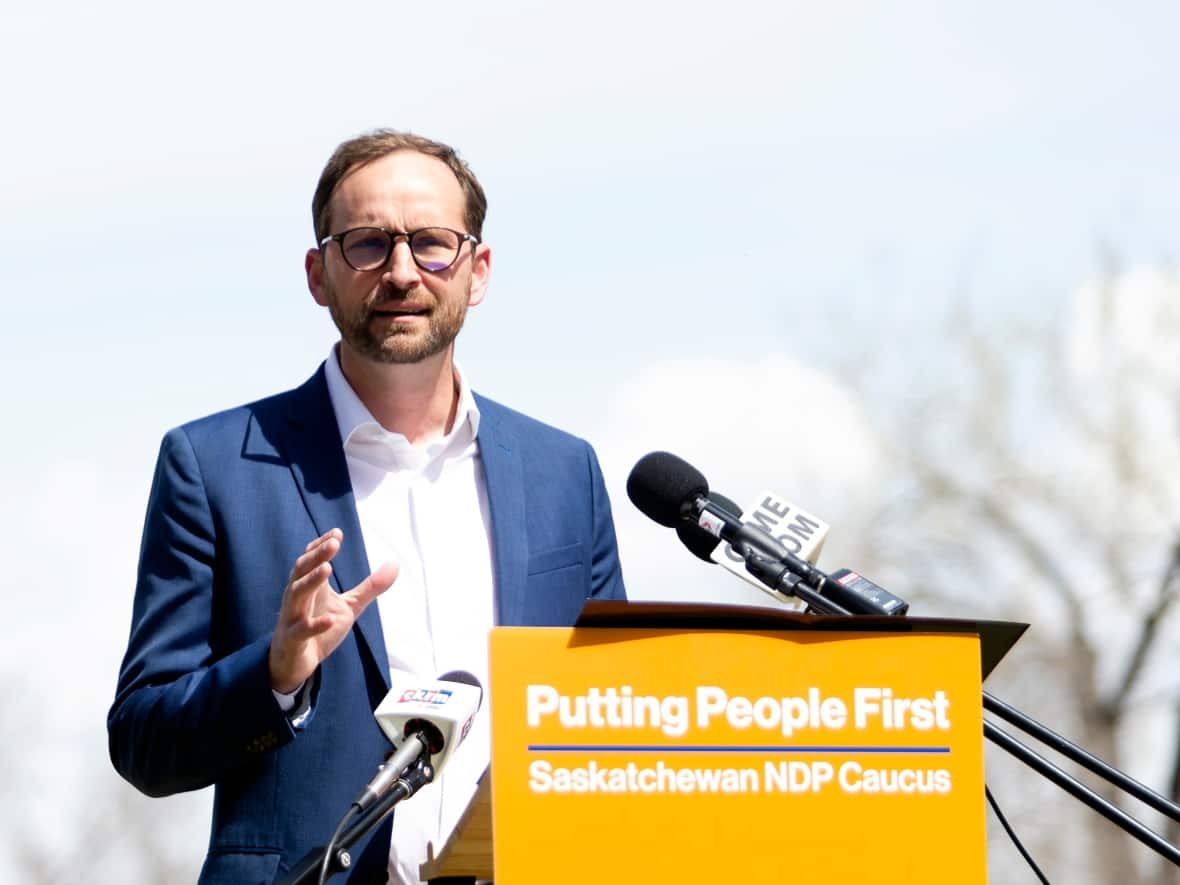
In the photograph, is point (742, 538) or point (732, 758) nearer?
point (732, 758)

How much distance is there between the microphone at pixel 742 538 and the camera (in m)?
3.07

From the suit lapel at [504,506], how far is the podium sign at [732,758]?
1.10m

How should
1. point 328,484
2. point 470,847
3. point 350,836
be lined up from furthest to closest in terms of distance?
1. point 328,484
2. point 470,847
3. point 350,836

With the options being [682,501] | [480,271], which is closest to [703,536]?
[682,501]

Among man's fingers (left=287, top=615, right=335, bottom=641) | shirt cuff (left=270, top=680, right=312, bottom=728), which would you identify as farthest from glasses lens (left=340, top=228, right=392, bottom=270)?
man's fingers (left=287, top=615, right=335, bottom=641)

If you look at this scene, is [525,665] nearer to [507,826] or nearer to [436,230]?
[507,826]

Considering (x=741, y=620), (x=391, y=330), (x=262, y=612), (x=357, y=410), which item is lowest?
(x=741, y=620)

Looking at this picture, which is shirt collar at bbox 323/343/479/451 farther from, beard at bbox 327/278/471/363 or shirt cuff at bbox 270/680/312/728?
shirt cuff at bbox 270/680/312/728

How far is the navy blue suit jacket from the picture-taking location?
3418 millimetres

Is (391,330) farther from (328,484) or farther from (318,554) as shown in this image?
(318,554)

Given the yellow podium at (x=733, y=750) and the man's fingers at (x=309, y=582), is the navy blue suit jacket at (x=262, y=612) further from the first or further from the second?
the yellow podium at (x=733, y=750)

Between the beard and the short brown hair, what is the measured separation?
0.24 m

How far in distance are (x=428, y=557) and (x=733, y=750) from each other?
1.30m

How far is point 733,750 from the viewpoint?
2.73 meters
